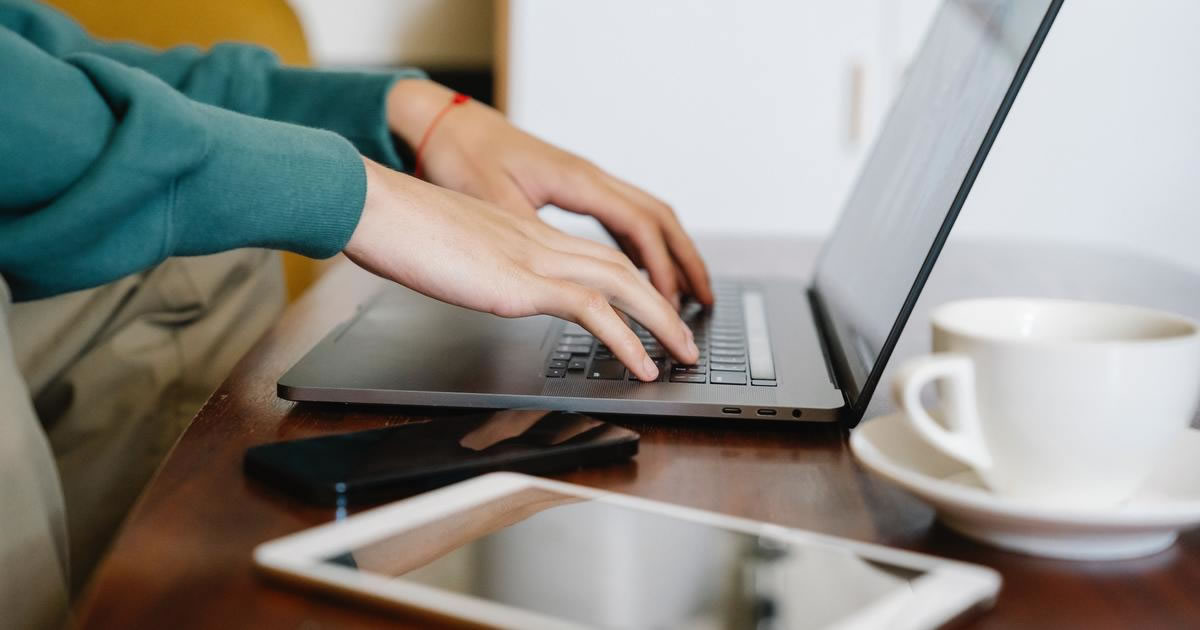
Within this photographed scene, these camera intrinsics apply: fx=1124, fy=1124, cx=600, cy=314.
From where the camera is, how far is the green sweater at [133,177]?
0.47 metres

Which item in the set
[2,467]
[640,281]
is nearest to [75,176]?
[2,467]

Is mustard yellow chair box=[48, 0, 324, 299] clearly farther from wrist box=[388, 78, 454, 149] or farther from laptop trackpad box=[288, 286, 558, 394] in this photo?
laptop trackpad box=[288, 286, 558, 394]

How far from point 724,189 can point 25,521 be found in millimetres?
2054

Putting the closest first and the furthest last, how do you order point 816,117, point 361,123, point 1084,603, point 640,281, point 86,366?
point 1084,603 → point 640,281 → point 86,366 → point 361,123 → point 816,117

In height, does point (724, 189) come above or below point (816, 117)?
below

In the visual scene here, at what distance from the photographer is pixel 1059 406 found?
1.16ft

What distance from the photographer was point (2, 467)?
0.47 meters

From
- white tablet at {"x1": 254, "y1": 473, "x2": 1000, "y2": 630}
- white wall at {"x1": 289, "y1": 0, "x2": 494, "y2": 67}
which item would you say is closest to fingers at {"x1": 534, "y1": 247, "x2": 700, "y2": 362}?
white tablet at {"x1": 254, "y1": 473, "x2": 1000, "y2": 630}

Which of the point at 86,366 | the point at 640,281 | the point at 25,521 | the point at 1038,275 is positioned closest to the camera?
the point at 25,521

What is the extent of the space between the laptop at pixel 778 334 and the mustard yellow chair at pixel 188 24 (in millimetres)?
821

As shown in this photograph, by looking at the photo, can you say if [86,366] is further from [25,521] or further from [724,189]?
[724,189]

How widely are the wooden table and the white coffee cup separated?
0.03m

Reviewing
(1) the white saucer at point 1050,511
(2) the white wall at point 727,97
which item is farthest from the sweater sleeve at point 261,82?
(2) the white wall at point 727,97

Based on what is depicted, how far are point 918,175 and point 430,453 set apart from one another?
38 cm
